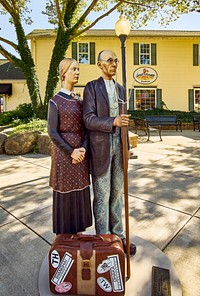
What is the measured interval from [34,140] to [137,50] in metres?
12.2

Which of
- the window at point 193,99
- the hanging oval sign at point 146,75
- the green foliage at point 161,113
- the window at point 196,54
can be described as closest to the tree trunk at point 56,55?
the green foliage at point 161,113

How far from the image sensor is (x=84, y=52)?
641 inches

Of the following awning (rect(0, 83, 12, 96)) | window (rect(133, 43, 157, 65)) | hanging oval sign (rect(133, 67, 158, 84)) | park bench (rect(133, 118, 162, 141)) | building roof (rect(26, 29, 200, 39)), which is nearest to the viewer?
park bench (rect(133, 118, 162, 141))

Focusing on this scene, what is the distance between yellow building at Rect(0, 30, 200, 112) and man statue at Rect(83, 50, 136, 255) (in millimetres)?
14433

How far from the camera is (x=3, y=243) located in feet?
8.04

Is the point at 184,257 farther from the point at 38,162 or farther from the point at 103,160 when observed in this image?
the point at 38,162

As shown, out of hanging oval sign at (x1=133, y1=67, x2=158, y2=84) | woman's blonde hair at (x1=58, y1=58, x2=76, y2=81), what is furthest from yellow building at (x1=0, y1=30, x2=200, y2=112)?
woman's blonde hair at (x1=58, y1=58, x2=76, y2=81)

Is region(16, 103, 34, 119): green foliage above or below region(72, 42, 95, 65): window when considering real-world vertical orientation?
below

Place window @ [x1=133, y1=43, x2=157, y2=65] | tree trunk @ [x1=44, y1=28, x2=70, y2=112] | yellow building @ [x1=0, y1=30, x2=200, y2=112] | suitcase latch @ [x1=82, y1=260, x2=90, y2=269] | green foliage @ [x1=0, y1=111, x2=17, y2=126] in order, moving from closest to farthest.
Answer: suitcase latch @ [x1=82, y1=260, x2=90, y2=269]
tree trunk @ [x1=44, y1=28, x2=70, y2=112]
green foliage @ [x1=0, y1=111, x2=17, y2=126]
yellow building @ [x1=0, y1=30, x2=200, y2=112]
window @ [x1=133, y1=43, x2=157, y2=65]

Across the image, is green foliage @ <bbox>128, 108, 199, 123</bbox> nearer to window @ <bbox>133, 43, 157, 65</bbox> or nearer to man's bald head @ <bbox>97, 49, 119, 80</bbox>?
window @ <bbox>133, 43, 157, 65</bbox>

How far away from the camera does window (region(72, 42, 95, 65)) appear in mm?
16047

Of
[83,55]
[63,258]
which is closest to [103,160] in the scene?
[63,258]

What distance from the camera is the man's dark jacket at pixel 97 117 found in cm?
184

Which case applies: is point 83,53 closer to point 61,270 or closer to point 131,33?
point 131,33
